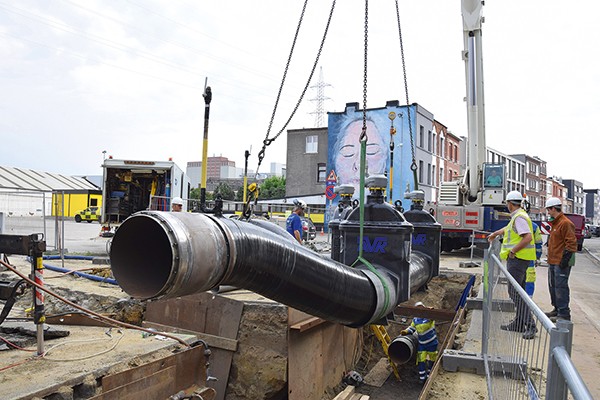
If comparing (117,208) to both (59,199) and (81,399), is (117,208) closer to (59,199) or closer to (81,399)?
(59,199)

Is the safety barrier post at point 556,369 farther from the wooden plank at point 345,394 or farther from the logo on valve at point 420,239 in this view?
the wooden plank at point 345,394

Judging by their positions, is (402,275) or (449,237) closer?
(402,275)

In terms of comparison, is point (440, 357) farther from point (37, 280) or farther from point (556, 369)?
point (37, 280)

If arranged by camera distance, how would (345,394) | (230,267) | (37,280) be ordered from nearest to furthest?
(230,267) → (37,280) → (345,394)

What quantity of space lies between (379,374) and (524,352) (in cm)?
702

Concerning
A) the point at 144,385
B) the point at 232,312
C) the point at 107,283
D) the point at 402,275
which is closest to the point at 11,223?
the point at 107,283

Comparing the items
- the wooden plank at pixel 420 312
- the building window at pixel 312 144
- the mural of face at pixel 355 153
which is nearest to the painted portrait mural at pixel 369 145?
the mural of face at pixel 355 153

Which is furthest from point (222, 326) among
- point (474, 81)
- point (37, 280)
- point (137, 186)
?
point (137, 186)

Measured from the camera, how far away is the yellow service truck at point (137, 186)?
1575 cm

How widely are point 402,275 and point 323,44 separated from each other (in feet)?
8.35

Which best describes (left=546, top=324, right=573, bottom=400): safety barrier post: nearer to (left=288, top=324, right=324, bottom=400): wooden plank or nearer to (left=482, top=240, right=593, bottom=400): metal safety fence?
(left=482, top=240, right=593, bottom=400): metal safety fence

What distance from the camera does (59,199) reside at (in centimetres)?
1137

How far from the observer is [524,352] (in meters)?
3.07

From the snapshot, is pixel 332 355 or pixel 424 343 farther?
pixel 424 343
